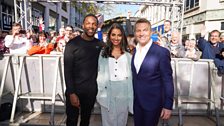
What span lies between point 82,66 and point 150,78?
3.37ft

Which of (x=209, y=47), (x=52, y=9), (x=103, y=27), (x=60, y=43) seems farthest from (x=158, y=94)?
(x=52, y=9)

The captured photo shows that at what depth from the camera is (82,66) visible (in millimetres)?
3176

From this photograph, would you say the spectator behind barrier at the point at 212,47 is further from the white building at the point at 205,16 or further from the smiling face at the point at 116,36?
the white building at the point at 205,16

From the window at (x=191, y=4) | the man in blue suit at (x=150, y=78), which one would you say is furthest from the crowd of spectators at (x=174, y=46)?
the window at (x=191, y=4)

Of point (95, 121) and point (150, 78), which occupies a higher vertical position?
point (150, 78)

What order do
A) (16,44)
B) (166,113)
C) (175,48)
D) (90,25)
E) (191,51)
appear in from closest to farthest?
(166,113)
(90,25)
(191,51)
(175,48)
(16,44)

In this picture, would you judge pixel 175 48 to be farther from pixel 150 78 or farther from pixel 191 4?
pixel 191 4

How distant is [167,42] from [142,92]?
3455 millimetres

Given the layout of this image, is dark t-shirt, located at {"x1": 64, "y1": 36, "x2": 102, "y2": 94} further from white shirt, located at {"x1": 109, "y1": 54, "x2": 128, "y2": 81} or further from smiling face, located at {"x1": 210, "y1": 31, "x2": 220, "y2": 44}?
smiling face, located at {"x1": 210, "y1": 31, "x2": 220, "y2": 44}

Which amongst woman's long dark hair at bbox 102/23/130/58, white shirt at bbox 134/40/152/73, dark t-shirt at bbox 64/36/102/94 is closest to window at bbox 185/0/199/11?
woman's long dark hair at bbox 102/23/130/58

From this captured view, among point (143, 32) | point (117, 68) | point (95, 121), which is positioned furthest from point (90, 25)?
point (95, 121)

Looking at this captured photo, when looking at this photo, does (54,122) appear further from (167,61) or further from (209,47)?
(209,47)

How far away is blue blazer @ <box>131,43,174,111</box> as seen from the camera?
2.59 meters

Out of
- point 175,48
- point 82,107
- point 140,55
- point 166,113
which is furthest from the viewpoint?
point 175,48
